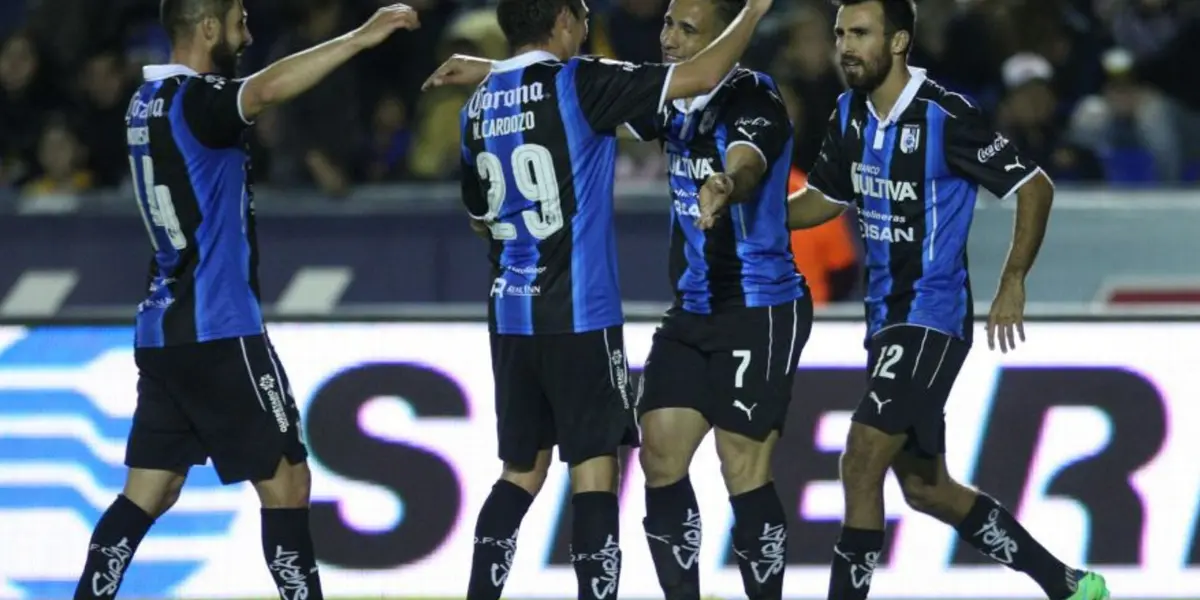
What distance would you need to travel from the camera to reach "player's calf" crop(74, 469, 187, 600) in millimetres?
7230

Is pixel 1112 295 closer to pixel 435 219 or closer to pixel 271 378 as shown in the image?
pixel 435 219

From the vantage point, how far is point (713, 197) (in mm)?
6820

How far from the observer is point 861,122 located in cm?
754

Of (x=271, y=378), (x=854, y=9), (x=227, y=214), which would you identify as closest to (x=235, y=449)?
(x=271, y=378)

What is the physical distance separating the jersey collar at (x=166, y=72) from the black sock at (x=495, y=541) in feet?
5.57

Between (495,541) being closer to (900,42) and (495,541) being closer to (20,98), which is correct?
(900,42)

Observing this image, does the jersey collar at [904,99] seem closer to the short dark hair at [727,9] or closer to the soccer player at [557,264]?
the short dark hair at [727,9]

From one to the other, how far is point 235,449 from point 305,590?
524mm

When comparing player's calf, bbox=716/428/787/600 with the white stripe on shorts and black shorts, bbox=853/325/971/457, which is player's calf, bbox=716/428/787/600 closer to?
black shorts, bbox=853/325/971/457

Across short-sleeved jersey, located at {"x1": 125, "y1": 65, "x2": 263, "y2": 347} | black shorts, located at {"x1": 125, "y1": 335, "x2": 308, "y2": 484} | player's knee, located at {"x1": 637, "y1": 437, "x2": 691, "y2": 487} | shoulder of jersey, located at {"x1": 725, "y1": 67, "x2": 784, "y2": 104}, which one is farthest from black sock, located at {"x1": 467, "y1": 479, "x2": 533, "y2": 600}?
shoulder of jersey, located at {"x1": 725, "y1": 67, "x2": 784, "y2": 104}

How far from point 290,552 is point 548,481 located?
1.92 m

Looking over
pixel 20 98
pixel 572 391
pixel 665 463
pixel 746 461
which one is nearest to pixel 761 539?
pixel 746 461

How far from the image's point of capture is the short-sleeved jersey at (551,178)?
7.06 meters

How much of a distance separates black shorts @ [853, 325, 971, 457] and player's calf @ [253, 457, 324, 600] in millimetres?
1863
